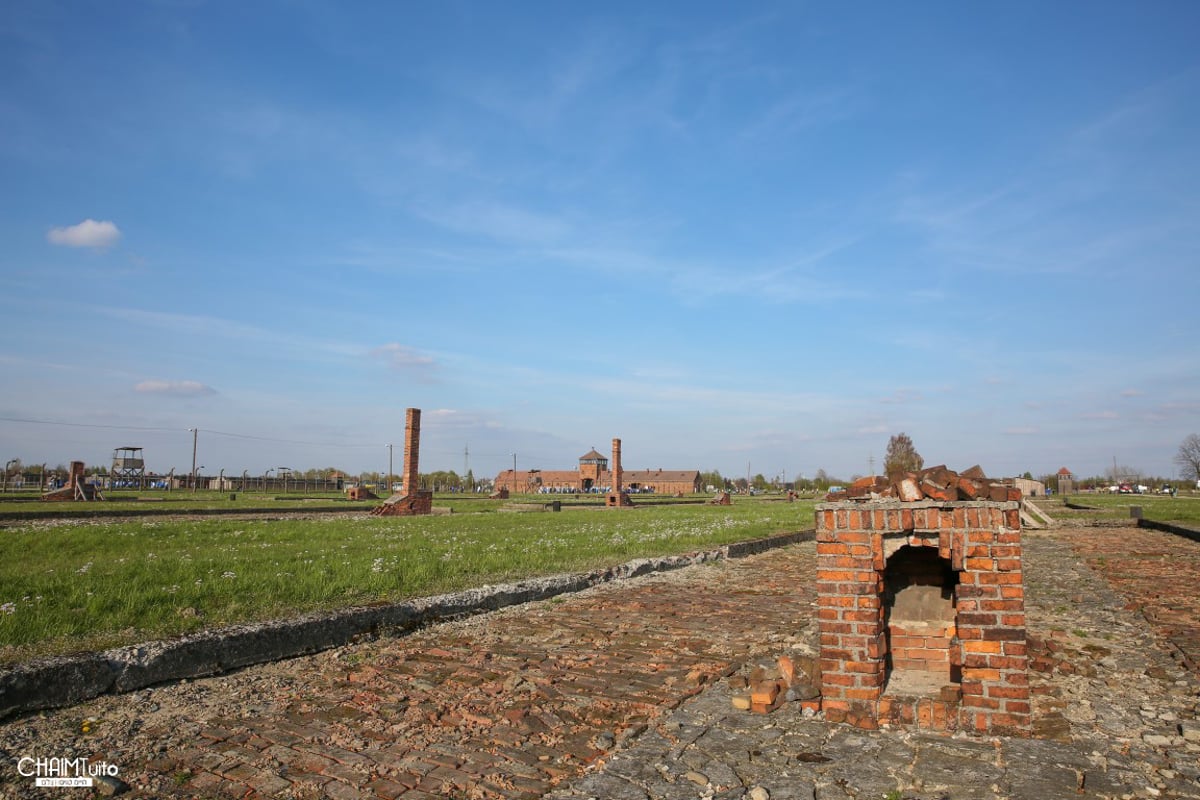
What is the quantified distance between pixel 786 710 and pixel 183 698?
3953 millimetres

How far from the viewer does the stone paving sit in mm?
3346

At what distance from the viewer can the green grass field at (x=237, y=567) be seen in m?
5.75

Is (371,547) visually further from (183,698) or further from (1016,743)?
(1016,743)

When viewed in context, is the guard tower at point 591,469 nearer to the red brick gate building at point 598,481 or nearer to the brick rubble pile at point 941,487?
the red brick gate building at point 598,481

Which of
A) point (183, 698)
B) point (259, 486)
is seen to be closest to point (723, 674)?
point (183, 698)

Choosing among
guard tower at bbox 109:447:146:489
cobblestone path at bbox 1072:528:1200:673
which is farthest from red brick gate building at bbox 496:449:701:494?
cobblestone path at bbox 1072:528:1200:673

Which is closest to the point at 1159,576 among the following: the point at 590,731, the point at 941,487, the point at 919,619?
the point at 919,619

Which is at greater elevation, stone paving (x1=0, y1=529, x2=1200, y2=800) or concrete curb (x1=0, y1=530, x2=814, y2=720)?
concrete curb (x1=0, y1=530, x2=814, y2=720)

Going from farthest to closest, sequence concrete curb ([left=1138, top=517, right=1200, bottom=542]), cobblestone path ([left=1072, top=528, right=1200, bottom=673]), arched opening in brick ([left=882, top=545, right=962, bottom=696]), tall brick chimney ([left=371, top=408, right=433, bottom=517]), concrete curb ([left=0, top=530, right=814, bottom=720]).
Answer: tall brick chimney ([left=371, top=408, right=433, bottom=517]), concrete curb ([left=1138, top=517, right=1200, bottom=542]), cobblestone path ([left=1072, top=528, right=1200, bottom=673]), arched opening in brick ([left=882, top=545, right=962, bottom=696]), concrete curb ([left=0, top=530, right=814, bottom=720])

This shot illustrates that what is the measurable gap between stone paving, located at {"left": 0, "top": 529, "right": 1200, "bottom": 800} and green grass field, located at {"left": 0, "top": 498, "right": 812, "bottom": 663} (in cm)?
115

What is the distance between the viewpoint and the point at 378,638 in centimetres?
651

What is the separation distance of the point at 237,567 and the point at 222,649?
4.10 meters

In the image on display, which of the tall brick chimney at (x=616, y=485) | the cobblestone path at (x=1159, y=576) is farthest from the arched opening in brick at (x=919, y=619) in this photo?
the tall brick chimney at (x=616, y=485)

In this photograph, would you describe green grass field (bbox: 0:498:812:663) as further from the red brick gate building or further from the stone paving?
the red brick gate building
